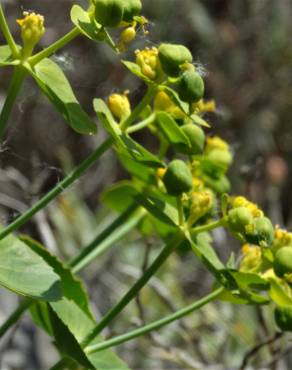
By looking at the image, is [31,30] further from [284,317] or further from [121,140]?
[284,317]

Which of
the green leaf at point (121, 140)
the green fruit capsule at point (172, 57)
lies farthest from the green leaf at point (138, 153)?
the green fruit capsule at point (172, 57)

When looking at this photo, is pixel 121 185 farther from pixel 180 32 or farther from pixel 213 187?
pixel 180 32

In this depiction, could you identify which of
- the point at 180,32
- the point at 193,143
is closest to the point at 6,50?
the point at 193,143

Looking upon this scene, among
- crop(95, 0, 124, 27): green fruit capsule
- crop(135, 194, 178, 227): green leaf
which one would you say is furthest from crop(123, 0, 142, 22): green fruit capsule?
crop(135, 194, 178, 227): green leaf

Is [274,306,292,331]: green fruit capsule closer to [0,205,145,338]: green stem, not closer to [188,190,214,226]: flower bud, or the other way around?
[188,190,214,226]: flower bud

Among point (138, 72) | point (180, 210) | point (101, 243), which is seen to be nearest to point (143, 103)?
point (138, 72)

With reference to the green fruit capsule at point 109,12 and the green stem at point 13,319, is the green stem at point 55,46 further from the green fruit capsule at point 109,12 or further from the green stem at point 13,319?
the green stem at point 13,319
